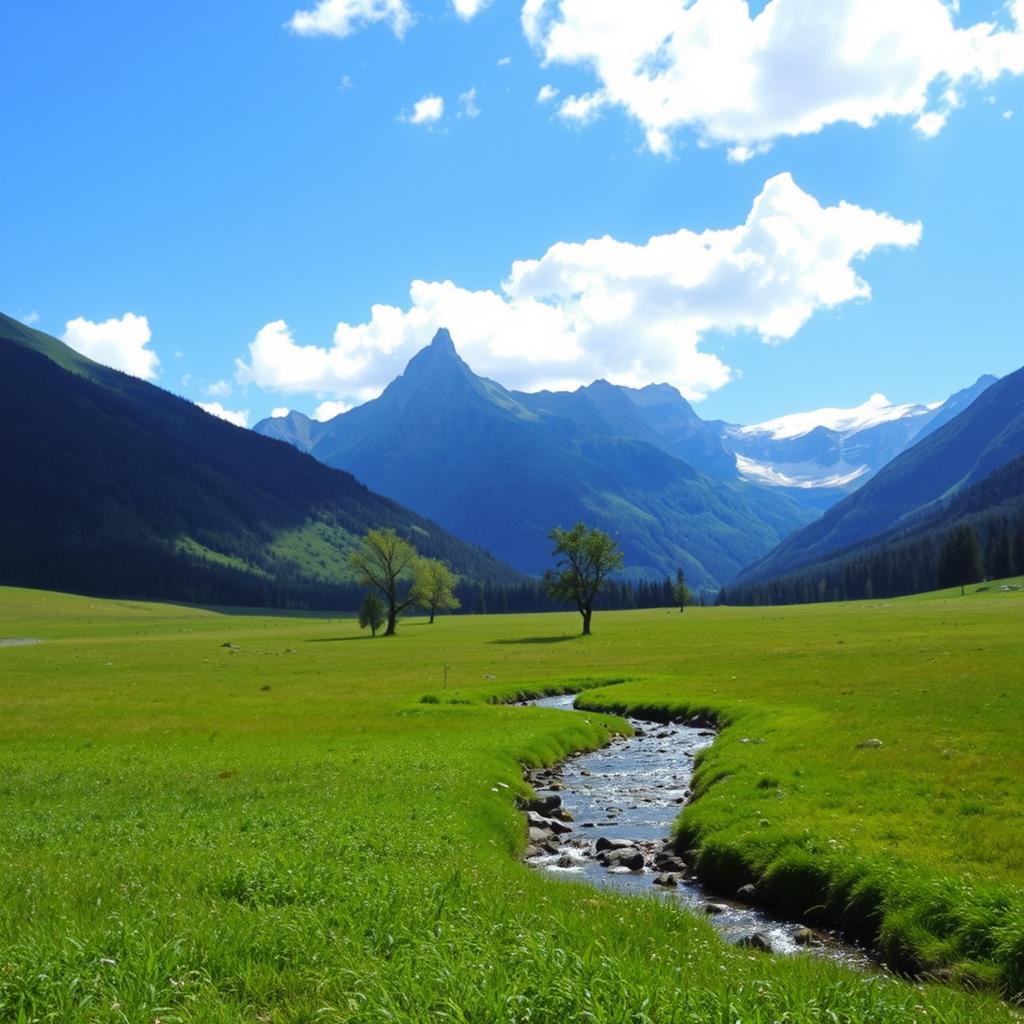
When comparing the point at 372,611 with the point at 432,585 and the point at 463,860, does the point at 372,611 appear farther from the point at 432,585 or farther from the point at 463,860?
the point at 463,860

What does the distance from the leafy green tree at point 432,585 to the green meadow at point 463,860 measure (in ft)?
298

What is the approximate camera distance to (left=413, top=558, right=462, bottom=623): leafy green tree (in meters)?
145

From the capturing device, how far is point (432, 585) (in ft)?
487

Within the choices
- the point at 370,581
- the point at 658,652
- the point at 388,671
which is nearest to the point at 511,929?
the point at 388,671

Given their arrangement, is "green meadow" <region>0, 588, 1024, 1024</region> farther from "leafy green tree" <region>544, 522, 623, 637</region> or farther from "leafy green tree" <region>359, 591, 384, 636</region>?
"leafy green tree" <region>359, 591, 384, 636</region>

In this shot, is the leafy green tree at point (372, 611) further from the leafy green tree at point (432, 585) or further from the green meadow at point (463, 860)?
the green meadow at point (463, 860)

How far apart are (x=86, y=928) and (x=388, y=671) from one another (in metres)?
66.3

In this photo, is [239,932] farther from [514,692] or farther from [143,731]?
[514,692]

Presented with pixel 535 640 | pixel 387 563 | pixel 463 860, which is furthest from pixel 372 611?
pixel 463 860

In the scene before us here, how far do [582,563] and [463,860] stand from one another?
107 meters

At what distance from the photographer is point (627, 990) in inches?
344

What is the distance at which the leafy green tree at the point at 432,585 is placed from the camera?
477 feet

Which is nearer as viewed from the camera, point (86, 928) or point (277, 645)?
point (86, 928)

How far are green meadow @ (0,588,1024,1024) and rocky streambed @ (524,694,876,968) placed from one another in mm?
856
